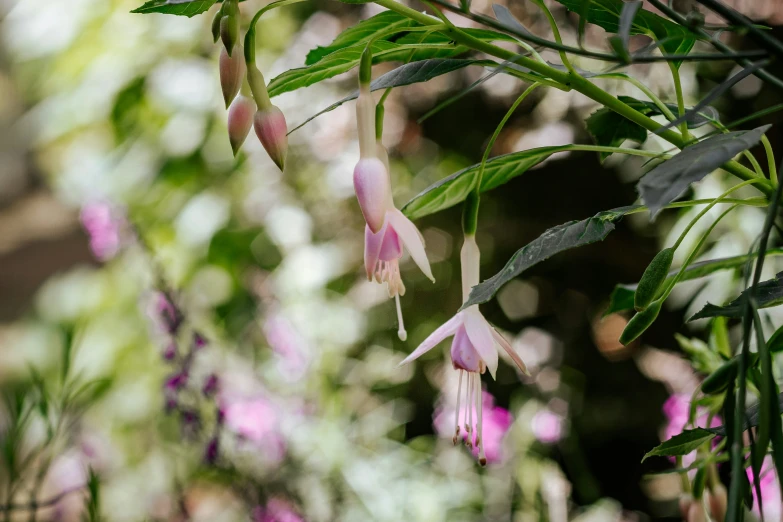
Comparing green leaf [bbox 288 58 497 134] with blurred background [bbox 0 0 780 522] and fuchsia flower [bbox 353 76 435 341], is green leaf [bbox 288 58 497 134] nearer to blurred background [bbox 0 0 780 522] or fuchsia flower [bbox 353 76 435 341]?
fuchsia flower [bbox 353 76 435 341]

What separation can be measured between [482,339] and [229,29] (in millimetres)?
153

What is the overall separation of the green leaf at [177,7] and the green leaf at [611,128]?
0.20 meters

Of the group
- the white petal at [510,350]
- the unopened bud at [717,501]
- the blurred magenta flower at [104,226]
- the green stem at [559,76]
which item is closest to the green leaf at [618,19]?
the green stem at [559,76]

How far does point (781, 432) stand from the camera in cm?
15

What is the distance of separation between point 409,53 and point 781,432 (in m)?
0.21

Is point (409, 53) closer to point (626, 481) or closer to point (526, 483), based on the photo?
point (526, 483)

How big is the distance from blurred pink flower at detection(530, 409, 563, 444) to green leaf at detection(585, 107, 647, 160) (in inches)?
26.6

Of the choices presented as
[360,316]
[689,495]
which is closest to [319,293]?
[360,316]

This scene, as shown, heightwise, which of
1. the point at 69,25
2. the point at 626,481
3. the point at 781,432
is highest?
the point at 781,432

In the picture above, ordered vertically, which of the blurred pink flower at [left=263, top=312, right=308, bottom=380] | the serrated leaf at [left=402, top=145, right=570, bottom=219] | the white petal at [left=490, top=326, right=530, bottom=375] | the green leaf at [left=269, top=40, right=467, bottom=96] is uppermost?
the green leaf at [left=269, top=40, right=467, bottom=96]

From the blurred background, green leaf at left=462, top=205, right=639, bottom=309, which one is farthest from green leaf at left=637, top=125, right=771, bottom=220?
the blurred background

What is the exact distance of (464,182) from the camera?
34 centimetres

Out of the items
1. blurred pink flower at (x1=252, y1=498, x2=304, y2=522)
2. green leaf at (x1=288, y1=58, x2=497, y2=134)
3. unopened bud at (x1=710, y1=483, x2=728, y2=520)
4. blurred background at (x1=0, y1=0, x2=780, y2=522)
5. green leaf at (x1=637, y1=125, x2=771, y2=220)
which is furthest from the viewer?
blurred background at (x1=0, y1=0, x2=780, y2=522)

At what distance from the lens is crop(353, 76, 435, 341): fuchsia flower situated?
26 cm
